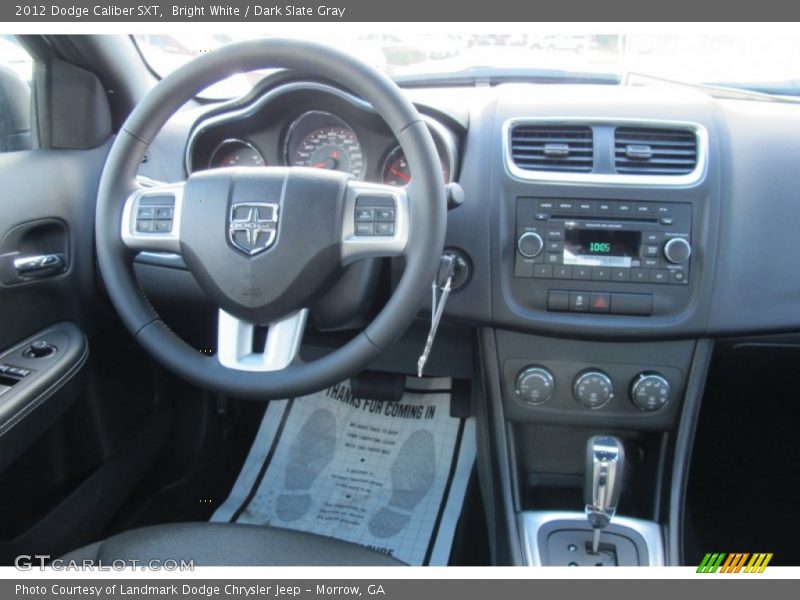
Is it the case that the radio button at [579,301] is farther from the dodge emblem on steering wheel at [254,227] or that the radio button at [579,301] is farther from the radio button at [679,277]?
the dodge emblem on steering wheel at [254,227]

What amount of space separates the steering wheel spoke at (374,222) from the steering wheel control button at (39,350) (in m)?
0.63

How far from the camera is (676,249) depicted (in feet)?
4.29

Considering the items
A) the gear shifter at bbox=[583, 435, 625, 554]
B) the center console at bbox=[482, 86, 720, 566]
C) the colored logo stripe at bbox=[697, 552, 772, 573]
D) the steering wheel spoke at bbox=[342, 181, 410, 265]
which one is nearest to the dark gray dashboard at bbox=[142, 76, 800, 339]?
the center console at bbox=[482, 86, 720, 566]

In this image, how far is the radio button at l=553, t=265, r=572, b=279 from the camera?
1.34 meters

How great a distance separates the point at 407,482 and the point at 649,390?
0.73m

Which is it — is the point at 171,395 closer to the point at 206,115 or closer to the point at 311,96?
the point at 206,115

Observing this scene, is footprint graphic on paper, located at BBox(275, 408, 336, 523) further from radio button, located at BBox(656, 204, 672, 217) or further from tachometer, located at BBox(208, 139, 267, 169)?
radio button, located at BBox(656, 204, 672, 217)

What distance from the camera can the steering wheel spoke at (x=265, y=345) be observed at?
1101 millimetres

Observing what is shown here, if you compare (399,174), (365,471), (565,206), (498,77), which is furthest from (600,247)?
(365,471)

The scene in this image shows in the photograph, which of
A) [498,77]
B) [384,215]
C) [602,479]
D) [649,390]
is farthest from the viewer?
[498,77]

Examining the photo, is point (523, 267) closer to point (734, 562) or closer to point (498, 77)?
point (498, 77)

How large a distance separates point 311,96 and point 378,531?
1.06m

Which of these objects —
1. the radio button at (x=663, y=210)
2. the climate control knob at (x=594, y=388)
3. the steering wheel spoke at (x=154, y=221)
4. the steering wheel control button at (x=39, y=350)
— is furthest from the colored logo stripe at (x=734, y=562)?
the steering wheel control button at (x=39, y=350)

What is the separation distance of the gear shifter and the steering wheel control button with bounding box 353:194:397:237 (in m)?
0.59
